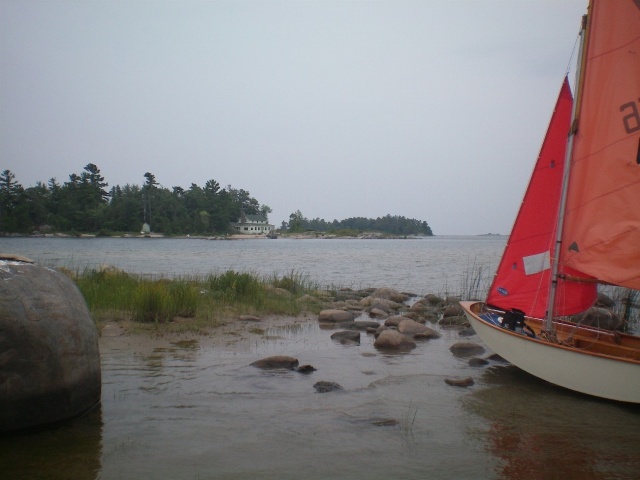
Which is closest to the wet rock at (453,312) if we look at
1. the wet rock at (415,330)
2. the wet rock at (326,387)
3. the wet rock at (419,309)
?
the wet rock at (419,309)

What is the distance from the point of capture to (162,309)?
40.8ft

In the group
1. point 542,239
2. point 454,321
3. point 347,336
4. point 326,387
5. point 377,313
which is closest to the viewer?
point 326,387

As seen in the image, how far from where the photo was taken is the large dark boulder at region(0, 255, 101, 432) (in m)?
5.44

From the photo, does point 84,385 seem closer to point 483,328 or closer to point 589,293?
point 483,328

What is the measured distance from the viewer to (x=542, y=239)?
370 inches

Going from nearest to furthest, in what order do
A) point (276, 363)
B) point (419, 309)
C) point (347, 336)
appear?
point (276, 363), point (347, 336), point (419, 309)

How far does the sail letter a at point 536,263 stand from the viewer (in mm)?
9312

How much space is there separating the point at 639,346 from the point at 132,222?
119 metres

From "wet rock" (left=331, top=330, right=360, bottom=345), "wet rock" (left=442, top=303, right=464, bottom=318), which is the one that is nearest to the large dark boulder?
"wet rock" (left=331, top=330, right=360, bottom=345)

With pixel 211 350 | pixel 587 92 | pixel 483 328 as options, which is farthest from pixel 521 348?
pixel 211 350

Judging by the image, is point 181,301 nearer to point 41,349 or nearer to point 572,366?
point 41,349

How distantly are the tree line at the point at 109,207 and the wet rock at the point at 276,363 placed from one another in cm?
10937

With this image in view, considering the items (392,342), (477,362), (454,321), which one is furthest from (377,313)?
(477,362)

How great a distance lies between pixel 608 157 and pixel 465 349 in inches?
196
